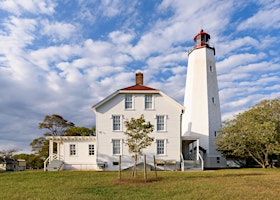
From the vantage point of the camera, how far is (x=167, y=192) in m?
11.0

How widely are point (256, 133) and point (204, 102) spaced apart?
7.38 meters

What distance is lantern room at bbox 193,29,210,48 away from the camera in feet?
106

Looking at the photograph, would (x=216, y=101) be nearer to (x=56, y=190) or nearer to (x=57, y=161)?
(x=57, y=161)

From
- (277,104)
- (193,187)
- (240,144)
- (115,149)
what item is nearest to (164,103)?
(115,149)

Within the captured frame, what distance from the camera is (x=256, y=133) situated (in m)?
24.2

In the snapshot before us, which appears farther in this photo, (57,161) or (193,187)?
(57,161)

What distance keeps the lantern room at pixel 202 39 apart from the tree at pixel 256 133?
10.1 m

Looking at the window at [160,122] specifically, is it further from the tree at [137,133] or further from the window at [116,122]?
the tree at [137,133]

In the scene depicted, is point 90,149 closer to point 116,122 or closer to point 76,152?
Answer: point 76,152

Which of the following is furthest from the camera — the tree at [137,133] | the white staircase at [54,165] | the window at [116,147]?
the window at [116,147]

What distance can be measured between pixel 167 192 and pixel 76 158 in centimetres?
1529

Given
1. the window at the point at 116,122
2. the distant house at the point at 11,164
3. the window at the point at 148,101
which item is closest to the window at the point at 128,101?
the window at the point at 116,122

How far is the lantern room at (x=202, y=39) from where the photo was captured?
32219mm

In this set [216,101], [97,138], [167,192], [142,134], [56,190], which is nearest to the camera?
[167,192]
